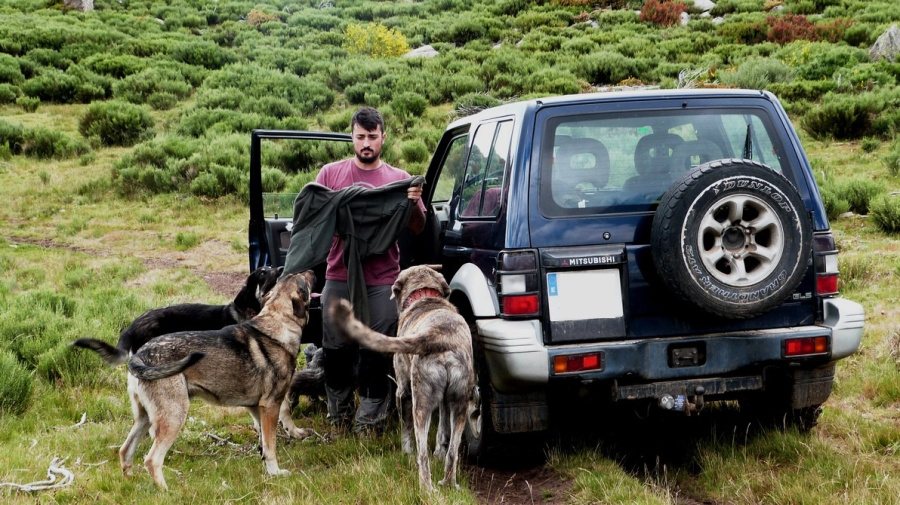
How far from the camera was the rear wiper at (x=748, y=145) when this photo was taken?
163 inches

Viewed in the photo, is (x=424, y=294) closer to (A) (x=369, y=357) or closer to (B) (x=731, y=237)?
(A) (x=369, y=357)

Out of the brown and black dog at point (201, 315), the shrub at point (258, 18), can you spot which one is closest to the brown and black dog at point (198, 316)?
the brown and black dog at point (201, 315)

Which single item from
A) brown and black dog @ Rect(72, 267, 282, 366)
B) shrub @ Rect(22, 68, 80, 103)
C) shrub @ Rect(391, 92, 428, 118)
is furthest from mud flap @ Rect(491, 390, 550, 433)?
shrub @ Rect(22, 68, 80, 103)

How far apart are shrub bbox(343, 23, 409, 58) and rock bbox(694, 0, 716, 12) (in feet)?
43.2

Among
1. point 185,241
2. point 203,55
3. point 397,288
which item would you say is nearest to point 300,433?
point 397,288

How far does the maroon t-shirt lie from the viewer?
526cm

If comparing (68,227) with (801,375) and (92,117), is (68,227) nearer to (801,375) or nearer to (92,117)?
(92,117)

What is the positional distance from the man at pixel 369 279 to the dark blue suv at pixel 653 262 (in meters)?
1.10

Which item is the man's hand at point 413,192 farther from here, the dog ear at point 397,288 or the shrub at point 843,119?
the shrub at point 843,119

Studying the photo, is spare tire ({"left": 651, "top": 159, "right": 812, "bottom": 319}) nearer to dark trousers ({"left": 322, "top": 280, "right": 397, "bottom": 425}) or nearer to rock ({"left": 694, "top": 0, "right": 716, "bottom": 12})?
dark trousers ({"left": 322, "top": 280, "right": 397, "bottom": 425})

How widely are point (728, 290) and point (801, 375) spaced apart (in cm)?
90

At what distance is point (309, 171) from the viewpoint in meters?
17.7

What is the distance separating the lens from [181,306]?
5.96 meters

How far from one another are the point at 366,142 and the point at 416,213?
622 millimetres
